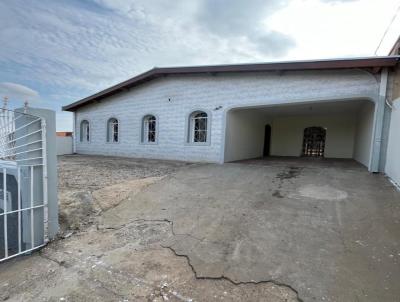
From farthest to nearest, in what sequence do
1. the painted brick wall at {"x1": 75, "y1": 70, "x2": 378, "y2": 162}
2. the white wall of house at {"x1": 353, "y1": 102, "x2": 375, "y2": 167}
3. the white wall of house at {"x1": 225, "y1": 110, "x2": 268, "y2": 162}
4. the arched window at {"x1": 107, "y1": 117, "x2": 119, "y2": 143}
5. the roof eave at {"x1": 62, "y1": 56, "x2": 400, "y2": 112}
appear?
the arched window at {"x1": 107, "y1": 117, "x2": 119, "y2": 143} → the white wall of house at {"x1": 225, "y1": 110, "x2": 268, "y2": 162} → the white wall of house at {"x1": 353, "y1": 102, "x2": 375, "y2": 167} → the painted brick wall at {"x1": 75, "y1": 70, "x2": 378, "y2": 162} → the roof eave at {"x1": 62, "y1": 56, "x2": 400, "y2": 112}

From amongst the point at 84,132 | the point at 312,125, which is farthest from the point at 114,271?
the point at 312,125

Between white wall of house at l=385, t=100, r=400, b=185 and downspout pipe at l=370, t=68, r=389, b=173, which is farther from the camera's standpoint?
downspout pipe at l=370, t=68, r=389, b=173

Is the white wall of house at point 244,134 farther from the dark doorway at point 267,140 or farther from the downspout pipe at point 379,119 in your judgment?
the downspout pipe at point 379,119

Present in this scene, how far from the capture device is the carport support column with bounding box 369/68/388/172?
643cm

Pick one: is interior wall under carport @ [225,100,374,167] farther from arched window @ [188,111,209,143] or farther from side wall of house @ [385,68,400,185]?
side wall of house @ [385,68,400,185]

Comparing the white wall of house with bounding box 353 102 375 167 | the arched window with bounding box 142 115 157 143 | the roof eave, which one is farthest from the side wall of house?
the arched window with bounding box 142 115 157 143

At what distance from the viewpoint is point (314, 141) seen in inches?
553

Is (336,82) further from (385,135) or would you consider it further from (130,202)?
(130,202)

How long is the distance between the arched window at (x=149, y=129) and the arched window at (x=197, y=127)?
2.34 meters

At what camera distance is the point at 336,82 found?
704cm

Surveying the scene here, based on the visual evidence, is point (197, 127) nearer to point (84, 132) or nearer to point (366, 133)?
point (366, 133)

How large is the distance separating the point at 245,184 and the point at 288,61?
14.6ft

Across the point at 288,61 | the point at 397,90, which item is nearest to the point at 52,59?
the point at 288,61

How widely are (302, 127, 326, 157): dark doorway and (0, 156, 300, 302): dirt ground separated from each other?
12906 mm
